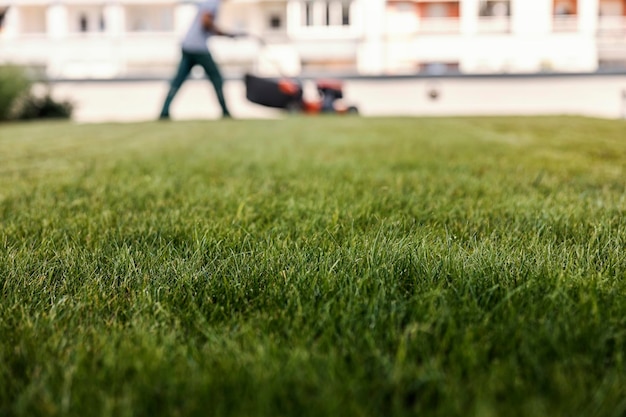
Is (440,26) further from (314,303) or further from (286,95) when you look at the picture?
(314,303)

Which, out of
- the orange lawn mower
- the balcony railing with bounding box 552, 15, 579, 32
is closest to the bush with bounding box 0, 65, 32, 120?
the orange lawn mower

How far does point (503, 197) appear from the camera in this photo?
8.41ft

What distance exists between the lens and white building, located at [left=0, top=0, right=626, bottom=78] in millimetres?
29422

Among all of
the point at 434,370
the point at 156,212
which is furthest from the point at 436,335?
the point at 156,212

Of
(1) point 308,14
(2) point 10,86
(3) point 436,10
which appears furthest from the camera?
(3) point 436,10

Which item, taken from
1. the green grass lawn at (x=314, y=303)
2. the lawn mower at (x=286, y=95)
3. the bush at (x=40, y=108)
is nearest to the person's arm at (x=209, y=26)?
the lawn mower at (x=286, y=95)

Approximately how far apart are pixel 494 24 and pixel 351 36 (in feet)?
22.2

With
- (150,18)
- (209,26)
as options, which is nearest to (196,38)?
(209,26)

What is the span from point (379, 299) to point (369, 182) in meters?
1.92

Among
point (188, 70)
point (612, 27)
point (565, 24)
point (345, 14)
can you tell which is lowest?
point (188, 70)

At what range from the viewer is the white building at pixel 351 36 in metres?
29.4

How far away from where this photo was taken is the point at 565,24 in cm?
3008

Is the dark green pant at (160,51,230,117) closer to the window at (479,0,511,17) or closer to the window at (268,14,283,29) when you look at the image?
the window at (268,14,283,29)

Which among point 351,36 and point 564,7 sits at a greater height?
point 564,7
